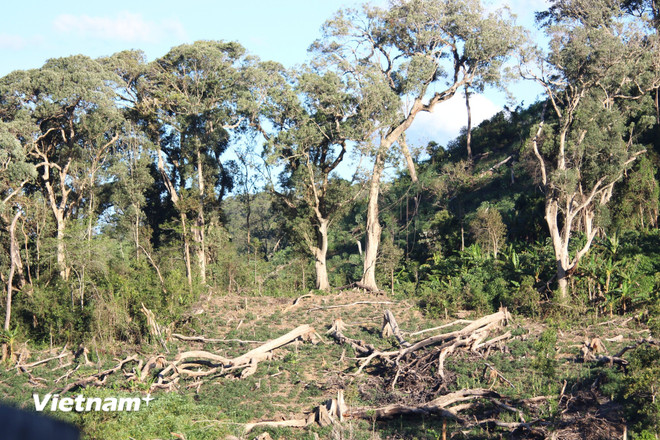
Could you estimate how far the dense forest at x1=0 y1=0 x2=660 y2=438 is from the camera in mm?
17328

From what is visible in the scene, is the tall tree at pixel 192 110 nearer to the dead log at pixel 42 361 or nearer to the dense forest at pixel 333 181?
the dense forest at pixel 333 181

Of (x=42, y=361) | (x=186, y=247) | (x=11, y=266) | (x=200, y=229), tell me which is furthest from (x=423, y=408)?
(x=200, y=229)

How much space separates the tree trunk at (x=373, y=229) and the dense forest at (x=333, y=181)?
68 mm

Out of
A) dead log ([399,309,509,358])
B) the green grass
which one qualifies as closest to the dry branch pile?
the green grass

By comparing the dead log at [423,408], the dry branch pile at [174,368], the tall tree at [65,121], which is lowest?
the dead log at [423,408]

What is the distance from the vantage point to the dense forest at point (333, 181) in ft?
56.9

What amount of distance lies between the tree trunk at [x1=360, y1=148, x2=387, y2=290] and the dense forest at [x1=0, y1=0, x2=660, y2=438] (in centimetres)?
7

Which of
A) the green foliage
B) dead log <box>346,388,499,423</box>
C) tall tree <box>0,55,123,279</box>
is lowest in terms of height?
dead log <box>346,388,499,423</box>

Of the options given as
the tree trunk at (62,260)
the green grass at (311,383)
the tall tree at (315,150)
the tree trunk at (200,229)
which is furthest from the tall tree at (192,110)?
the green grass at (311,383)

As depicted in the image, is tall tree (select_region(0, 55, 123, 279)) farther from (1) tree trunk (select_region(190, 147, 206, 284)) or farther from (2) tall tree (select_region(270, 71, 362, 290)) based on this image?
(2) tall tree (select_region(270, 71, 362, 290))

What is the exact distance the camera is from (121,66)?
2611 cm

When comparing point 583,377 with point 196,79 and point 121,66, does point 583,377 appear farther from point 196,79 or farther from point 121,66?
point 121,66

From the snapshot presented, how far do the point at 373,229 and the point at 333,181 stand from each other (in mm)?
2246

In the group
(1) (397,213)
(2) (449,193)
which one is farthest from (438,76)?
(1) (397,213)
